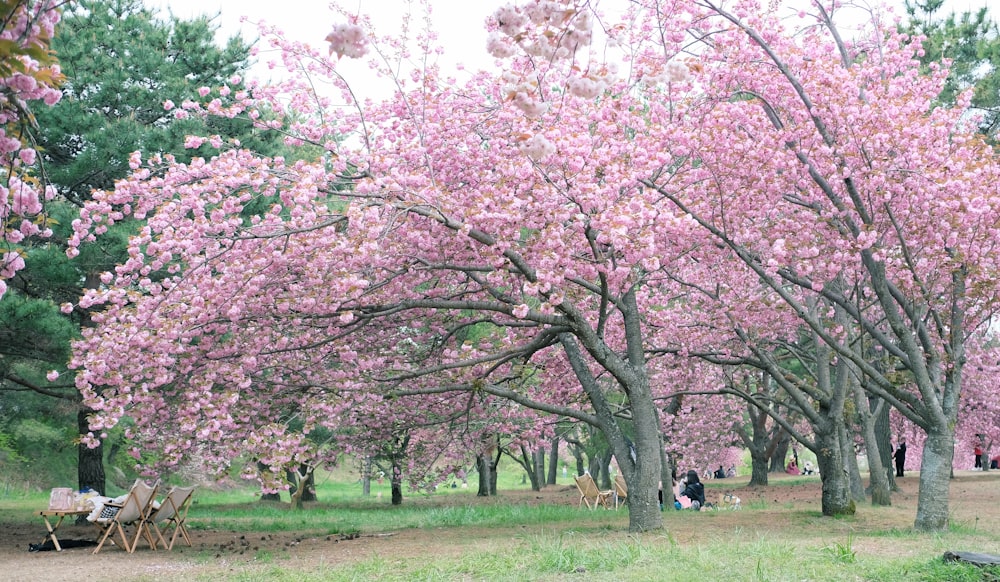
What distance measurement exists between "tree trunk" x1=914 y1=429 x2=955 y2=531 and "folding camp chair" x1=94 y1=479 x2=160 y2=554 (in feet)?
27.3

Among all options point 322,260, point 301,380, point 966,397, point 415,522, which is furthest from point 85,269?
point 966,397

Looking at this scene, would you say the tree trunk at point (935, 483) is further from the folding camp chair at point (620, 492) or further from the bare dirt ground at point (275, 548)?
the folding camp chair at point (620, 492)

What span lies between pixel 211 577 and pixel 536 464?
21.1 m

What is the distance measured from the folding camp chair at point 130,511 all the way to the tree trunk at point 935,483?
328 inches

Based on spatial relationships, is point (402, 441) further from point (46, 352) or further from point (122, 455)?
point (122, 455)

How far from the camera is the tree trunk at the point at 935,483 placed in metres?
8.52

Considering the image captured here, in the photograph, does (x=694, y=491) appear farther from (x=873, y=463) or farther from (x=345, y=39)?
(x=345, y=39)

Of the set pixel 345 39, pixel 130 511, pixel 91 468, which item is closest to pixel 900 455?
pixel 91 468

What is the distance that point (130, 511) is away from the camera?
8.84m

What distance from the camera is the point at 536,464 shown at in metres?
27.0

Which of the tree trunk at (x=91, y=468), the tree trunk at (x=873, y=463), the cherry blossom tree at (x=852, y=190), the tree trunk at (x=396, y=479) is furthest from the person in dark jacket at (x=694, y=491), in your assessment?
the tree trunk at (x=91, y=468)

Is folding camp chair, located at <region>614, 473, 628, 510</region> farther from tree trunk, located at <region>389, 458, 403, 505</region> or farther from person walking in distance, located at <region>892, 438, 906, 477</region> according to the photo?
person walking in distance, located at <region>892, 438, 906, 477</region>

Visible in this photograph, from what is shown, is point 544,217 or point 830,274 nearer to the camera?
point 544,217

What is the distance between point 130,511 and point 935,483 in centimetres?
872
